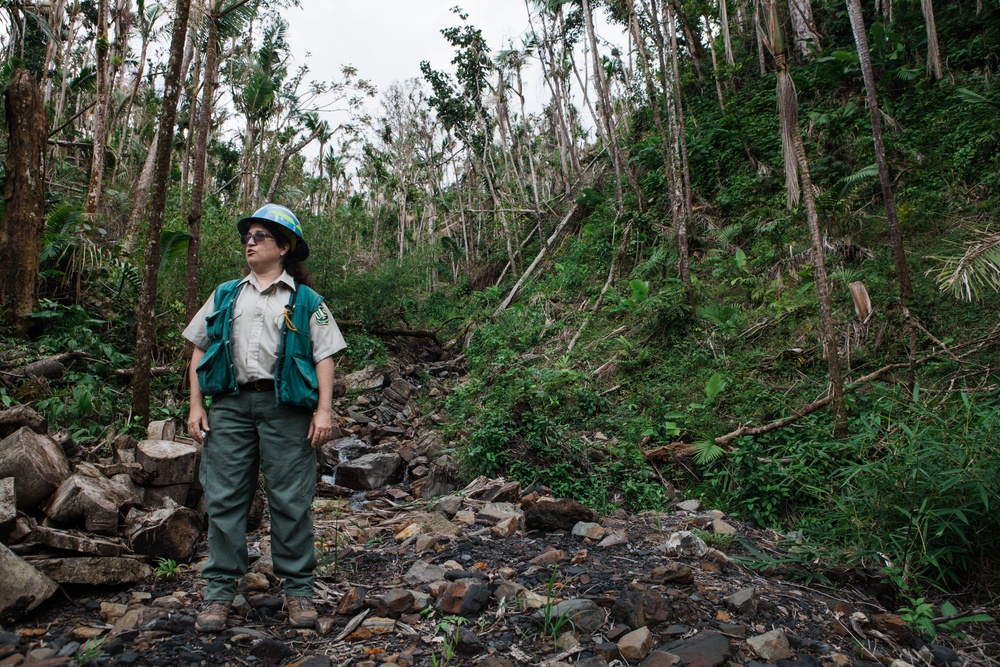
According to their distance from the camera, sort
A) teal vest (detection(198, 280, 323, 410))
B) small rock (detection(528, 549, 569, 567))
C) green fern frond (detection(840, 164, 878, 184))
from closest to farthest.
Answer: teal vest (detection(198, 280, 323, 410)) < small rock (detection(528, 549, 569, 567)) < green fern frond (detection(840, 164, 878, 184))

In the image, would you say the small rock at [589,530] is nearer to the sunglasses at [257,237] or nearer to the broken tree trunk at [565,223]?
the sunglasses at [257,237]

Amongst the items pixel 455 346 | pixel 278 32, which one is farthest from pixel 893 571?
Answer: pixel 278 32

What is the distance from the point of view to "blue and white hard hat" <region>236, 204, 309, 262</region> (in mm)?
2955

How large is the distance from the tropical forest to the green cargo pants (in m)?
0.18

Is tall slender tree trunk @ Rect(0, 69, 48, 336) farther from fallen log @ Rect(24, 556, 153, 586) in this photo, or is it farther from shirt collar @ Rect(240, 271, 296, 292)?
shirt collar @ Rect(240, 271, 296, 292)

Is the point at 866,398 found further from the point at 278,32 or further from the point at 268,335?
the point at 278,32

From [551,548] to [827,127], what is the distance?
8645 mm

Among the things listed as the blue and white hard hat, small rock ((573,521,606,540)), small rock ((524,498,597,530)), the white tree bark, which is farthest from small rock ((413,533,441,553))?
the white tree bark

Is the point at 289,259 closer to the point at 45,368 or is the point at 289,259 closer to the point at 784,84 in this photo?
the point at 784,84

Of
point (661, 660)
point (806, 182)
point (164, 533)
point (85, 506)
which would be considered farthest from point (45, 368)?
point (806, 182)

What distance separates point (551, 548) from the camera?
3674 mm

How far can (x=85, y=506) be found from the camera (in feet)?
10.9

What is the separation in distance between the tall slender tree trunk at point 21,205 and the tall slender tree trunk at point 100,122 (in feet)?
13.5

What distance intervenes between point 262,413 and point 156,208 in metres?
3.40
